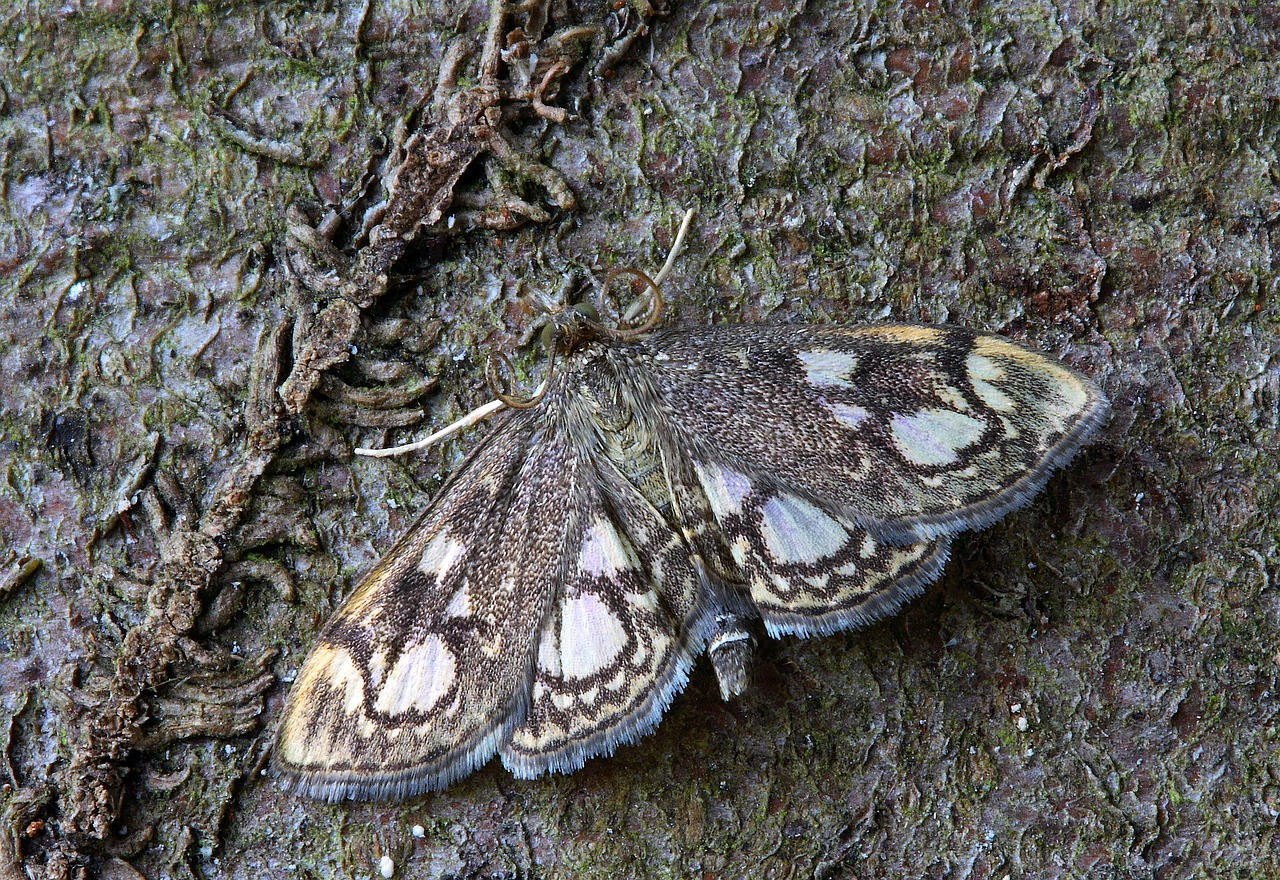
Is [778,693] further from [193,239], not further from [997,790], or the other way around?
[193,239]

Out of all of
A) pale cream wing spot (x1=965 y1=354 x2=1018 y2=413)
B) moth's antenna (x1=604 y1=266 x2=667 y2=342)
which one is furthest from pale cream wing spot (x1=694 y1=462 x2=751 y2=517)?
pale cream wing spot (x1=965 y1=354 x2=1018 y2=413)

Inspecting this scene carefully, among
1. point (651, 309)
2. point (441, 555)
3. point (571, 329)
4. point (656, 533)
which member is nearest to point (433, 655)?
point (441, 555)

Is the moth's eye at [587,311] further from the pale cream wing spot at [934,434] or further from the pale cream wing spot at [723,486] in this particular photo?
the pale cream wing spot at [934,434]

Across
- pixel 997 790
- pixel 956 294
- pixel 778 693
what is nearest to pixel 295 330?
pixel 778 693

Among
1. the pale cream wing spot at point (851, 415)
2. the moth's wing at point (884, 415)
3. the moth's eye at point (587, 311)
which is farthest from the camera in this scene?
the moth's eye at point (587, 311)

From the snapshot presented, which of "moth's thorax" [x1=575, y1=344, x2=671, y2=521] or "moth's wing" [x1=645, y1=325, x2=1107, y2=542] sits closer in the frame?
"moth's wing" [x1=645, y1=325, x2=1107, y2=542]

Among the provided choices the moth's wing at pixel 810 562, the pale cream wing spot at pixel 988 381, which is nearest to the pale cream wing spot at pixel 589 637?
the moth's wing at pixel 810 562

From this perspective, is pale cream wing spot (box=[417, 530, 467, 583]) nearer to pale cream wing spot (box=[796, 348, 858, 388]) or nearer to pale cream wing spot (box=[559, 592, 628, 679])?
pale cream wing spot (box=[559, 592, 628, 679])
